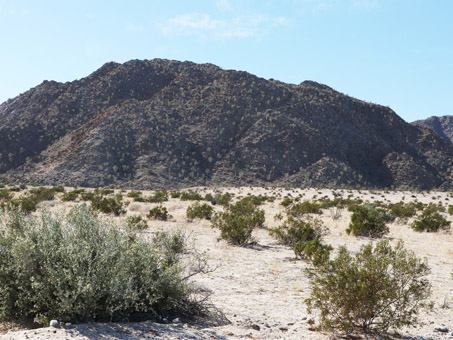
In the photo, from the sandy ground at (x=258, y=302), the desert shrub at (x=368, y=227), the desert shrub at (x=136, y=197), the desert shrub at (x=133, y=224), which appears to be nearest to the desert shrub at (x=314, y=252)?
the sandy ground at (x=258, y=302)

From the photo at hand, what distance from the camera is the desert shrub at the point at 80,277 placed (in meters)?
4.23

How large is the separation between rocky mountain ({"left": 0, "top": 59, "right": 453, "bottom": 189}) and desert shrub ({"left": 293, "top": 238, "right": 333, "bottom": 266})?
146 ft

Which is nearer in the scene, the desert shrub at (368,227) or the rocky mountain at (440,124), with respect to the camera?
the desert shrub at (368,227)

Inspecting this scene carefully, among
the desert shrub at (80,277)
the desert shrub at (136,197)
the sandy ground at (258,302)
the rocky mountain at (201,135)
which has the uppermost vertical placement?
the rocky mountain at (201,135)

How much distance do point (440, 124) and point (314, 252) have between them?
483 ft

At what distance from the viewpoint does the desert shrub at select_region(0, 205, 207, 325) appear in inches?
167

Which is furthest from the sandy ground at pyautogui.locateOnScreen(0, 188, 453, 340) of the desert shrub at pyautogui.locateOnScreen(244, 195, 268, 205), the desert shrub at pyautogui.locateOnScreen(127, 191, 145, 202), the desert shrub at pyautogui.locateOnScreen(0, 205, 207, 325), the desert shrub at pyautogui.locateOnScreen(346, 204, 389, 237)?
the desert shrub at pyautogui.locateOnScreen(127, 191, 145, 202)

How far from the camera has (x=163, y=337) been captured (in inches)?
167

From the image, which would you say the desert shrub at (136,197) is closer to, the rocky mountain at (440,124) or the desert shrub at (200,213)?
the desert shrub at (200,213)

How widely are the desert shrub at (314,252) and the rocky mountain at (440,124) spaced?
13614 cm

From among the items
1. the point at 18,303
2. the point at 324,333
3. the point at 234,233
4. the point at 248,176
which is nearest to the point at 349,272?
the point at 324,333

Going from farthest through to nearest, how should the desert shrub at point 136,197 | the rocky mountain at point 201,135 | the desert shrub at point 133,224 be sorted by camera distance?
the rocky mountain at point 201,135 → the desert shrub at point 136,197 → the desert shrub at point 133,224

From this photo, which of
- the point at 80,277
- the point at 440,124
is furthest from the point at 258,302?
the point at 440,124

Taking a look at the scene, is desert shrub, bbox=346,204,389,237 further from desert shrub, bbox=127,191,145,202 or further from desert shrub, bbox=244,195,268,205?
desert shrub, bbox=127,191,145,202
